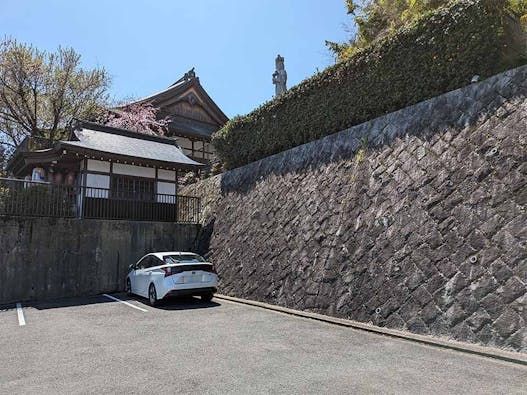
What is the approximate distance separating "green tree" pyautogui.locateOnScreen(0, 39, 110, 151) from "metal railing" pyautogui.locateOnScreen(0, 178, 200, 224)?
10.8 metres

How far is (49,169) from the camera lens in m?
16.9

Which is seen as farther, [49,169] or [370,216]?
[49,169]

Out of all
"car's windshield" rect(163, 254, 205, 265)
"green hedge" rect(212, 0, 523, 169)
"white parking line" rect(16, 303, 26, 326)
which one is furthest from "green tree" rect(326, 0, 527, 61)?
"white parking line" rect(16, 303, 26, 326)

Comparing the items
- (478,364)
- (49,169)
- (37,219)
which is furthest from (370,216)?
(49,169)

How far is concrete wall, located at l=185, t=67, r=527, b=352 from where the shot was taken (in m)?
6.11

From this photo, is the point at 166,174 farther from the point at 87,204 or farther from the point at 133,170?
the point at 87,204

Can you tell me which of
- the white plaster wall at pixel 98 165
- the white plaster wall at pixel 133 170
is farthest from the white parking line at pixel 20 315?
the white plaster wall at pixel 133 170

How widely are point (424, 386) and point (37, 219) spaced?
12591 millimetres

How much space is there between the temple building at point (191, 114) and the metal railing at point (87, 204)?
959 cm

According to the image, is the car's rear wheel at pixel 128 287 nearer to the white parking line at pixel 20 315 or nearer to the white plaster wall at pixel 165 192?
the white parking line at pixel 20 315

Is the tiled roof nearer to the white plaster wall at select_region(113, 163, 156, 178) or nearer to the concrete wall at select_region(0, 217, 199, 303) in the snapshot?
the white plaster wall at select_region(113, 163, 156, 178)

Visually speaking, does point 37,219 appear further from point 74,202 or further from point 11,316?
point 11,316

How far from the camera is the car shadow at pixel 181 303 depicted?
1003cm

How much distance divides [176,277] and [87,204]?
6.76 meters
